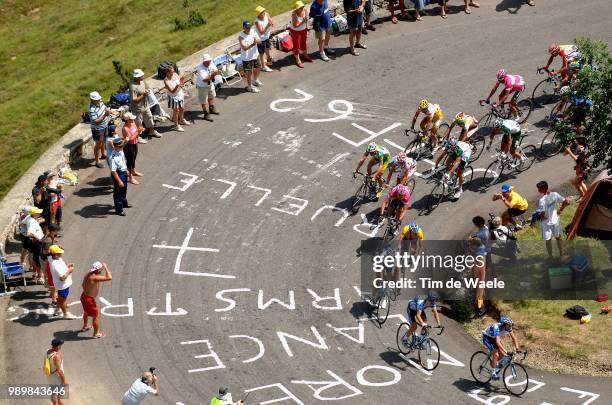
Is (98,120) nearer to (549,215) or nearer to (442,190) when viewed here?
(442,190)

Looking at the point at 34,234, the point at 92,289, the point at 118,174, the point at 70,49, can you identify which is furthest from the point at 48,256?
the point at 70,49

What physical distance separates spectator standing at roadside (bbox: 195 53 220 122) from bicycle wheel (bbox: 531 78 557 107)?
9789 millimetres

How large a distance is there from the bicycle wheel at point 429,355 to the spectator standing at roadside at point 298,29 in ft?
44.1

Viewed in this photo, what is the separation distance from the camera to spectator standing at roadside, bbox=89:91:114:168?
91.9 feet

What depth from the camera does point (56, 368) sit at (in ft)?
66.6

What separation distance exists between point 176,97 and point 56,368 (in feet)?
38.0

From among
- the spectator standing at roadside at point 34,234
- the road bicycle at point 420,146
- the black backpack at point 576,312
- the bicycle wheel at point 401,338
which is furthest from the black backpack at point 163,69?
the black backpack at point 576,312

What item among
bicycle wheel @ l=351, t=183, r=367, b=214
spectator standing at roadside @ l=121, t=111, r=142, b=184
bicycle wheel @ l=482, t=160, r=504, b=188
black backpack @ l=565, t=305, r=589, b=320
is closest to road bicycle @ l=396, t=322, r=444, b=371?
black backpack @ l=565, t=305, r=589, b=320

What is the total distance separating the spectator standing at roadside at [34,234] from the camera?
24062 millimetres

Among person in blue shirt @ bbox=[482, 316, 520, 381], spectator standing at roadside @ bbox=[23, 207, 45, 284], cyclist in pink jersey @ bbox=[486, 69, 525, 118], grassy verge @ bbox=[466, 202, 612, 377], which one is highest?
cyclist in pink jersey @ bbox=[486, 69, 525, 118]

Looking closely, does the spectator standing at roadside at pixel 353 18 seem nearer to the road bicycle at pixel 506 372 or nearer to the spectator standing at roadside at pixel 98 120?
the spectator standing at roadside at pixel 98 120

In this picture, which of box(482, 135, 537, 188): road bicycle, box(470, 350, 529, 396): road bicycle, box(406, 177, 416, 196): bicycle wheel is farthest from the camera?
box(482, 135, 537, 188): road bicycle

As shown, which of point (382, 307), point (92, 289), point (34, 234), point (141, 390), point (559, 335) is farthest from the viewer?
point (382, 307)

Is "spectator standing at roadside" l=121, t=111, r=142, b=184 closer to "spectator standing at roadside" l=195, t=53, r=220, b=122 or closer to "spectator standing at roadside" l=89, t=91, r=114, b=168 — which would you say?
"spectator standing at roadside" l=89, t=91, r=114, b=168
